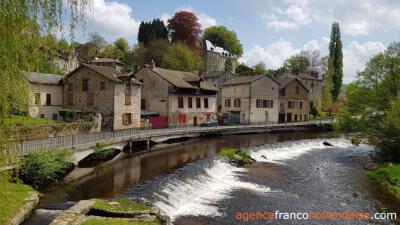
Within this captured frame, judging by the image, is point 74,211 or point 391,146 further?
point 391,146

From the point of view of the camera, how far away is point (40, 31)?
346 inches

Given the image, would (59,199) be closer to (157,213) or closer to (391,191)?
(157,213)

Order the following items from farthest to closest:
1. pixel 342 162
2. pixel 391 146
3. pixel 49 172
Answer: pixel 342 162
pixel 391 146
pixel 49 172

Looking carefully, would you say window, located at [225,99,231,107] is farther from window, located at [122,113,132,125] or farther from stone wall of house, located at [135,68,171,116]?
window, located at [122,113,132,125]

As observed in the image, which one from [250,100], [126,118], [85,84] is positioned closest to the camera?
[126,118]

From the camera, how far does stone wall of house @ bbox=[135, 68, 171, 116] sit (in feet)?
165

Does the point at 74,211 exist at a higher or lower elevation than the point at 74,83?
lower

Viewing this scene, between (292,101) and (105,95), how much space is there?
1667 inches

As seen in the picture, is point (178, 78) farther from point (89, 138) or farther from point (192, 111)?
point (89, 138)

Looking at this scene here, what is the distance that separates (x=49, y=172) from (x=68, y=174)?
11.4ft

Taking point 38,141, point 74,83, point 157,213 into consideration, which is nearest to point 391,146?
point 157,213

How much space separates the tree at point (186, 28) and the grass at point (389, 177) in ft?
242

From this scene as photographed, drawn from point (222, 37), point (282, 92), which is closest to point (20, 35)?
point (282, 92)

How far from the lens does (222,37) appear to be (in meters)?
124
